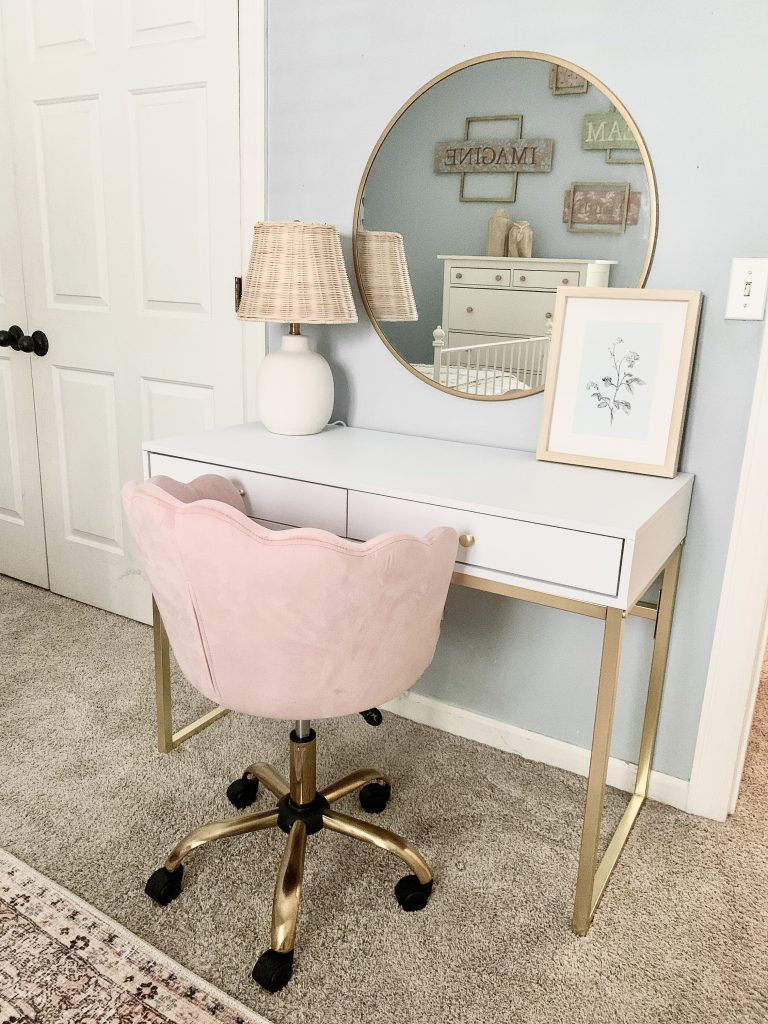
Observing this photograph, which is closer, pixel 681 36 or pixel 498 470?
pixel 681 36

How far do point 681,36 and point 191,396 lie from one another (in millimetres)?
1519

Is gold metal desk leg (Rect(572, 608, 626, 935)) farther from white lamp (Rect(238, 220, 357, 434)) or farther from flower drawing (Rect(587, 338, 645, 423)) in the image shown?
white lamp (Rect(238, 220, 357, 434))

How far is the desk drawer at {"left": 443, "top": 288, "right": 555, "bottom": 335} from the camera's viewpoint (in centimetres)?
173

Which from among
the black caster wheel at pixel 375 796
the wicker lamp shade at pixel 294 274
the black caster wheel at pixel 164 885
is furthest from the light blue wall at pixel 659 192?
the black caster wheel at pixel 164 885

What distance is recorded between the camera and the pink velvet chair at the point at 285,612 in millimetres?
1173

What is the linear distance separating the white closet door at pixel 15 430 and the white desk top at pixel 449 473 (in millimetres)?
1152

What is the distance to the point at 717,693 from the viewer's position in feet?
5.74

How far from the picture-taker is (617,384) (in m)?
1.65

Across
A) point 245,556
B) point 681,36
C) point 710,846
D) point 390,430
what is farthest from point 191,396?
point 710,846

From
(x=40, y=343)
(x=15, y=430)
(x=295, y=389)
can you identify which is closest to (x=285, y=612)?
(x=295, y=389)

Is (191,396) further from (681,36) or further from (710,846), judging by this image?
(710,846)

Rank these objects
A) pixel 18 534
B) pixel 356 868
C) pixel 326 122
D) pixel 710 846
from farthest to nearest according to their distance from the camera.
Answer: pixel 18 534
pixel 326 122
pixel 710 846
pixel 356 868

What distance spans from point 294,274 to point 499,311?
459 millimetres

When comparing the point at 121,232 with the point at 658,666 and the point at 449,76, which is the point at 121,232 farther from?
the point at 658,666
